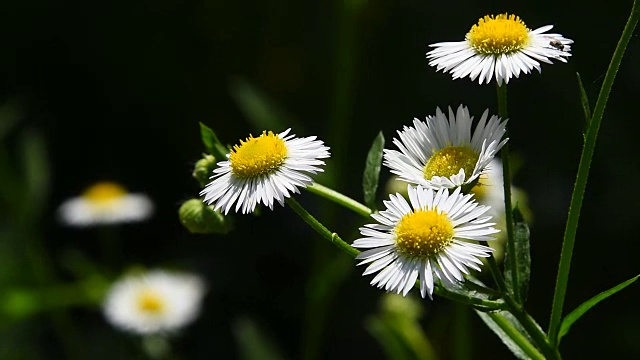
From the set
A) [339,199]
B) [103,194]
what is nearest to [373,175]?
[339,199]

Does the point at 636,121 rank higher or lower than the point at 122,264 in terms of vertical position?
higher

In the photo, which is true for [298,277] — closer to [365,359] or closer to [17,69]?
[365,359]

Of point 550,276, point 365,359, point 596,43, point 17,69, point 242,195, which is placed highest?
point 17,69

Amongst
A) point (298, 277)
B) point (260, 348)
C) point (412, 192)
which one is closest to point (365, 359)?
point (298, 277)

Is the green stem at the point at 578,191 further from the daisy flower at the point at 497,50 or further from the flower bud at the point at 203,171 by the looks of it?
the flower bud at the point at 203,171

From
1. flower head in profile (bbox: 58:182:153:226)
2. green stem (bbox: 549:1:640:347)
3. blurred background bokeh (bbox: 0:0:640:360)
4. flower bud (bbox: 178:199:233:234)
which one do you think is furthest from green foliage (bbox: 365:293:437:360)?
flower head in profile (bbox: 58:182:153:226)

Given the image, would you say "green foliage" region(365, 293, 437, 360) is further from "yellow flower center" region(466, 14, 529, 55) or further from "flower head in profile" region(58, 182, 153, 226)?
"flower head in profile" region(58, 182, 153, 226)
